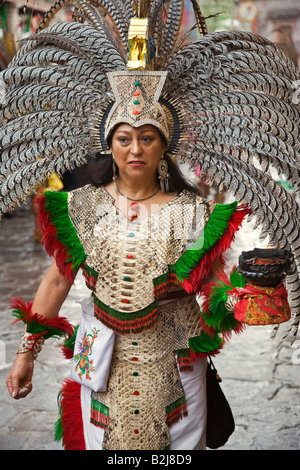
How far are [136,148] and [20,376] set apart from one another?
3.47ft

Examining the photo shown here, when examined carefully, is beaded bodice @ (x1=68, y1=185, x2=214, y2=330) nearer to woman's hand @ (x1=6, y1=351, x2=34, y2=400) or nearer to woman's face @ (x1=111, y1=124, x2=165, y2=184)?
woman's face @ (x1=111, y1=124, x2=165, y2=184)

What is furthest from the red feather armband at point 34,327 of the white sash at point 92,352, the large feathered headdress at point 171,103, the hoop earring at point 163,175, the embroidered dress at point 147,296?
the hoop earring at point 163,175

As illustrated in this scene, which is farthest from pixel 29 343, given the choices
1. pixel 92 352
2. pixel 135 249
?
pixel 135 249

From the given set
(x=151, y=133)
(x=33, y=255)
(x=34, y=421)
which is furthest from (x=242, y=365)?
(x=33, y=255)

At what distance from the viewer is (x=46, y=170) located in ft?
7.32

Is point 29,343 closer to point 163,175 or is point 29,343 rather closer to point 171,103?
point 163,175

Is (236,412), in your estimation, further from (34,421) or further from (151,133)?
(151,133)

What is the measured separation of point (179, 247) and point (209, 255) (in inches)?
4.7

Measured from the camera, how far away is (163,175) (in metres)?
2.16

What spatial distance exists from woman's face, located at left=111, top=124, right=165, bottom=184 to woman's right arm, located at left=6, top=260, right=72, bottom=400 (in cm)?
54

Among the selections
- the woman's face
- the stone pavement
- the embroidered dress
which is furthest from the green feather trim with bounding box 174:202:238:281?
the stone pavement

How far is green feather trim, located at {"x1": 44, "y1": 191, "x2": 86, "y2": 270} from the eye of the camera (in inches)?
87.3

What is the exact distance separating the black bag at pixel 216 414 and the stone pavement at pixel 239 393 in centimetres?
88

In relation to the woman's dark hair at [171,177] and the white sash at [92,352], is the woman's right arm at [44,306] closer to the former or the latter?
the white sash at [92,352]
